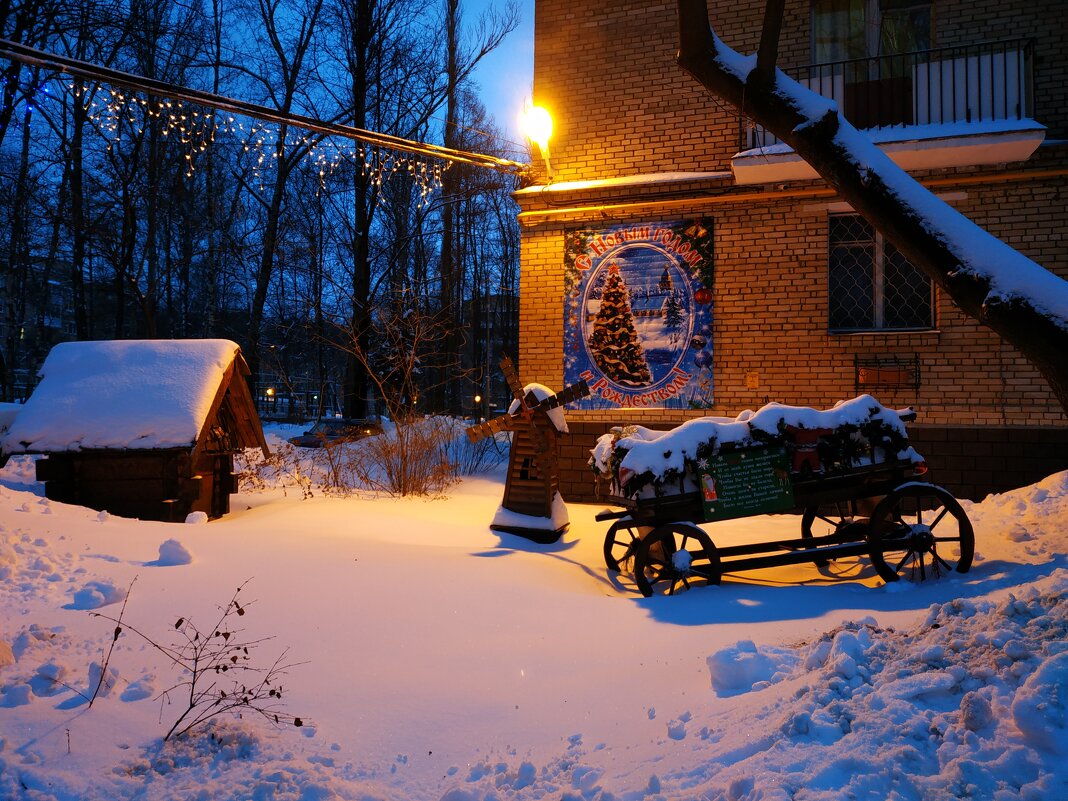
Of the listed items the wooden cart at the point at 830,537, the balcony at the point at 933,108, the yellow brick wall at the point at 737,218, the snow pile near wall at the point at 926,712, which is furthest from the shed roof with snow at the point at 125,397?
the balcony at the point at 933,108

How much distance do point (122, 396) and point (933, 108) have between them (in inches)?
447

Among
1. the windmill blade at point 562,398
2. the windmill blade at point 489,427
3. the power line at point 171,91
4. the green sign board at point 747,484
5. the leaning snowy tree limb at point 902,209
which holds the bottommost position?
the green sign board at point 747,484

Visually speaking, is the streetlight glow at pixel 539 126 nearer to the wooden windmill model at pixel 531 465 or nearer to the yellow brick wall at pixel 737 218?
the yellow brick wall at pixel 737 218

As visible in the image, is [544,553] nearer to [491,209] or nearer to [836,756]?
[836,756]

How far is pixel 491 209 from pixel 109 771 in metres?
29.4

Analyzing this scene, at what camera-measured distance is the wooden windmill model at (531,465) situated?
8641 millimetres

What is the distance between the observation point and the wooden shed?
8.23 metres

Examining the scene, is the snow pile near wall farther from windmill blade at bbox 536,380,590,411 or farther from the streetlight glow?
the streetlight glow

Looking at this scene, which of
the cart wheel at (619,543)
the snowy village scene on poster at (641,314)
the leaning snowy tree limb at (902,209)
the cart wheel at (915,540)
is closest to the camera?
the leaning snowy tree limb at (902,209)

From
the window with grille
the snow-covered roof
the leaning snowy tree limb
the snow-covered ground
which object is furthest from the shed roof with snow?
the window with grille

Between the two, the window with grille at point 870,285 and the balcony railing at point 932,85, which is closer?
the balcony railing at point 932,85

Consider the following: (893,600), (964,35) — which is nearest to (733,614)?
(893,600)

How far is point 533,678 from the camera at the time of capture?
4.29 metres

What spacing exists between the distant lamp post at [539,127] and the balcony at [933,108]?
3204mm
